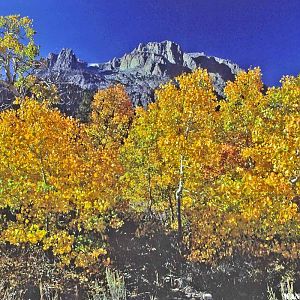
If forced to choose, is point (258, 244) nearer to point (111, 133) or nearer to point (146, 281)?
point (146, 281)

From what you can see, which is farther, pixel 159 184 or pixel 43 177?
pixel 159 184

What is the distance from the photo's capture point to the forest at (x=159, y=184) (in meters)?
14.9

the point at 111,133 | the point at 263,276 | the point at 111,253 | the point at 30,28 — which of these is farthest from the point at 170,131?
the point at 111,133

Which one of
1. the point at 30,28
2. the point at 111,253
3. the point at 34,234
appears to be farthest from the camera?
the point at 30,28

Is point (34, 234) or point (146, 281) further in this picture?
point (146, 281)

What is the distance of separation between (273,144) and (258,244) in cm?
748

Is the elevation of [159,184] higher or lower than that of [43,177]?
higher

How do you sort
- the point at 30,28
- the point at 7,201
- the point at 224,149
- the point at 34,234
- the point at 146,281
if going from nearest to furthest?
the point at 34,234 → the point at 7,201 → the point at 146,281 → the point at 224,149 → the point at 30,28

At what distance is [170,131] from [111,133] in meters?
20.8

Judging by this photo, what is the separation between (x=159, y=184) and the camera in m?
20.7

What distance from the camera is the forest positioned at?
49.0 feet

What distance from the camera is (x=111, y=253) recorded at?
63.2 feet

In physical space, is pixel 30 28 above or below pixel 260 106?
above

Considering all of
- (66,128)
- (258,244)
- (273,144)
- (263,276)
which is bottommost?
(263,276)
